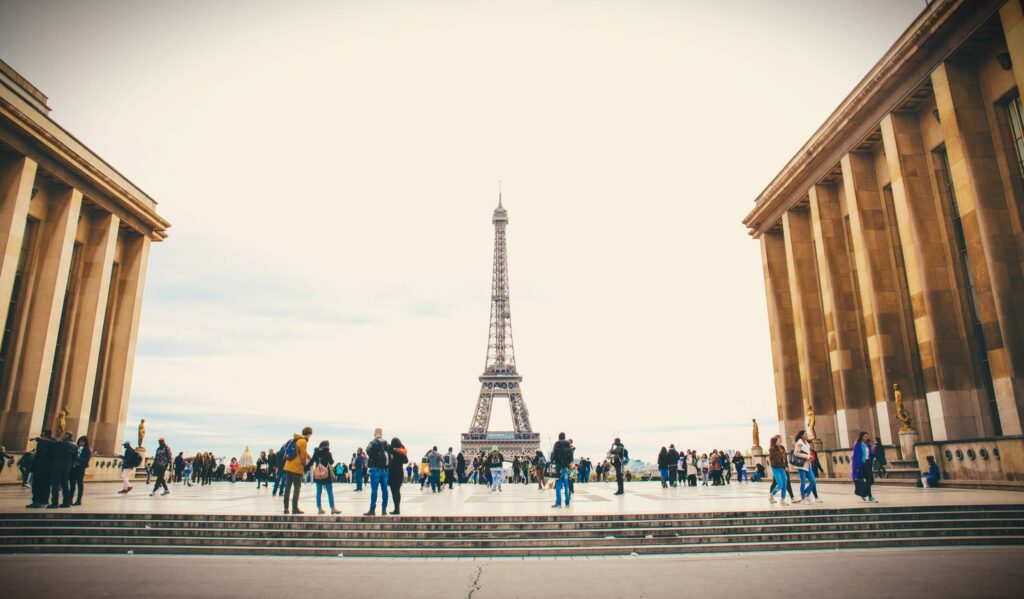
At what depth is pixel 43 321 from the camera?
2964 cm

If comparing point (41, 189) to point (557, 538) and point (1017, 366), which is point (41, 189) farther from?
point (1017, 366)

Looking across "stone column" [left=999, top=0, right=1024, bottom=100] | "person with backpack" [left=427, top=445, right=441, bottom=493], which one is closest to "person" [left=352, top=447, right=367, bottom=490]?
"person with backpack" [left=427, top=445, right=441, bottom=493]

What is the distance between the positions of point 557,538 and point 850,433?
2492 centimetres

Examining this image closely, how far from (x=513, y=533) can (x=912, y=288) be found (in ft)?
72.5

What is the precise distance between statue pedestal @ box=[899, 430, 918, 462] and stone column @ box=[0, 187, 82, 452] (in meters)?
38.7

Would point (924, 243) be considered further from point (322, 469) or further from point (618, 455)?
point (322, 469)

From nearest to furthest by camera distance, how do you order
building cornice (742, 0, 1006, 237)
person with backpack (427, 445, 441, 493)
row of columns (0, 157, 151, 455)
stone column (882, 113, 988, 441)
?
building cornice (742, 0, 1006, 237) → stone column (882, 113, 988, 441) → person with backpack (427, 445, 441, 493) → row of columns (0, 157, 151, 455)

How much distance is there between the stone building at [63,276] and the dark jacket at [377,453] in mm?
23957

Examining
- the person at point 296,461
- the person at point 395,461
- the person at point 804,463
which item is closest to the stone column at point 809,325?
the person at point 804,463

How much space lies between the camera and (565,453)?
50.4 feet

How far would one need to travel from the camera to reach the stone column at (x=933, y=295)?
75.2 feet

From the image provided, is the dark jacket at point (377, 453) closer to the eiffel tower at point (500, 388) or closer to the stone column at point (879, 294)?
the stone column at point (879, 294)

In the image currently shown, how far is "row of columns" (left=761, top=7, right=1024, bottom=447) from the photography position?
20.5 m

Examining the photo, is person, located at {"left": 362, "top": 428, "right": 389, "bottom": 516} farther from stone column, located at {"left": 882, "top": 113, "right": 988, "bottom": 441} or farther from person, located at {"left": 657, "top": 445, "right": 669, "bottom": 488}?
stone column, located at {"left": 882, "top": 113, "right": 988, "bottom": 441}
